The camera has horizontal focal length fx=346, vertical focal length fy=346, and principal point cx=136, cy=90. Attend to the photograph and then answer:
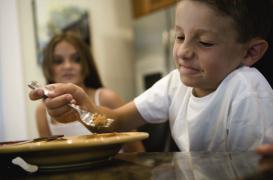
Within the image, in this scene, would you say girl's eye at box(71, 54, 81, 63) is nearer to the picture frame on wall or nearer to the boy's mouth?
the picture frame on wall

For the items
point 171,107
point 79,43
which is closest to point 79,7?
point 79,43

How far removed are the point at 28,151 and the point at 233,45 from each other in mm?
497

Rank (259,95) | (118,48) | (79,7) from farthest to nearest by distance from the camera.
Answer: (118,48) < (79,7) < (259,95)

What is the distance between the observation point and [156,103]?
3.32 feet

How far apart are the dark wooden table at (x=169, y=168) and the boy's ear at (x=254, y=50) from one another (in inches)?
13.0

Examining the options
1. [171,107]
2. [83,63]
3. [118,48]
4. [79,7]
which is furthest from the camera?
[118,48]

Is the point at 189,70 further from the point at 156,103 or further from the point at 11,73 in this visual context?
the point at 11,73

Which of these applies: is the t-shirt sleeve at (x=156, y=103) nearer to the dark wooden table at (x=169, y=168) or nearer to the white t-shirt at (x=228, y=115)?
the white t-shirt at (x=228, y=115)

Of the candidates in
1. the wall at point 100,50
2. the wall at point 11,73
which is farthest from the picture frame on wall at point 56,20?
the wall at point 11,73

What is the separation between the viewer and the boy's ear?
2.69 ft

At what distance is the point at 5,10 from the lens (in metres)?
2.94

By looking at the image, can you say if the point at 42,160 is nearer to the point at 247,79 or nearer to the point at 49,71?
the point at 247,79

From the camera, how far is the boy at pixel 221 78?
743 mm

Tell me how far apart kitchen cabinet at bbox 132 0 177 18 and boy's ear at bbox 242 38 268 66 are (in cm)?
219
